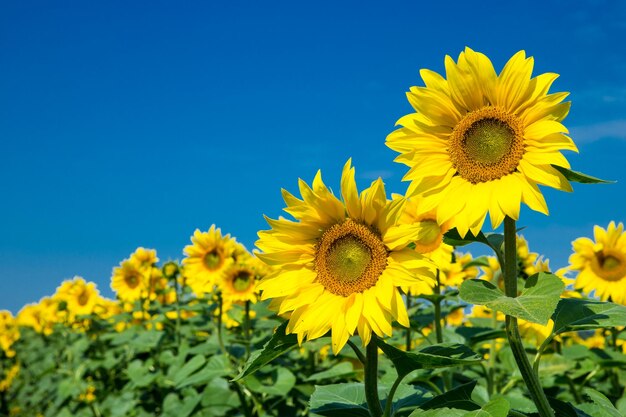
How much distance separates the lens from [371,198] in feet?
6.91

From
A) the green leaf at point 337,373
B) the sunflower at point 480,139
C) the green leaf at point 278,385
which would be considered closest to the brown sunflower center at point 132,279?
the green leaf at point 278,385

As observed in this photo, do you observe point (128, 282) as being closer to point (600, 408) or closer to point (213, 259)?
point (213, 259)

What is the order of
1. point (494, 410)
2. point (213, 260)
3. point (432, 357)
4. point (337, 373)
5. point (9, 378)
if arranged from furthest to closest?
point (9, 378) < point (213, 260) < point (337, 373) < point (432, 357) < point (494, 410)

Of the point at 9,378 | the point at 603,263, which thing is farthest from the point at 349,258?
the point at 9,378

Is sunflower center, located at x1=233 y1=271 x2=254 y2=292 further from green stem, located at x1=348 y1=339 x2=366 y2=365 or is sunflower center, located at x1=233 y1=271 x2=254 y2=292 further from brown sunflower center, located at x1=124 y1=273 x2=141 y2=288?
green stem, located at x1=348 y1=339 x2=366 y2=365

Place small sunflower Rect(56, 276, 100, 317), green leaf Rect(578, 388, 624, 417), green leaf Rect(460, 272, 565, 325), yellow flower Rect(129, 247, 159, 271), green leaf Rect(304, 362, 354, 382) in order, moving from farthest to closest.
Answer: small sunflower Rect(56, 276, 100, 317) → yellow flower Rect(129, 247, 159, 271) → green leaf Rect(304, 362, 354, 382) → green leaf Rect(578, 388, 624, 417) → green leaf Rect(460, 272, 565, 325)

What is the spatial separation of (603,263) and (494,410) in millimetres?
3276

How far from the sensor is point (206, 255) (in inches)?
209

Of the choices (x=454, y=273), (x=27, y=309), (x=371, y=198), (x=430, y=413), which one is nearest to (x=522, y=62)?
(x=371, y=198)

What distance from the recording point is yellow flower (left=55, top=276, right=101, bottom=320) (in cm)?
803

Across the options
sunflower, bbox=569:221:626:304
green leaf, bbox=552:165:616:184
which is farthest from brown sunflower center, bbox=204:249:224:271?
green leaf, bbox=552:165:616:184

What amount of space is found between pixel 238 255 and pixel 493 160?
322cm

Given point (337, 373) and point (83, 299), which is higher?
point (83, 299)

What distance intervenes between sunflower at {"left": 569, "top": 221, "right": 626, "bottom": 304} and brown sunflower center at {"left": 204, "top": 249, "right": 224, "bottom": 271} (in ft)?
8.78
